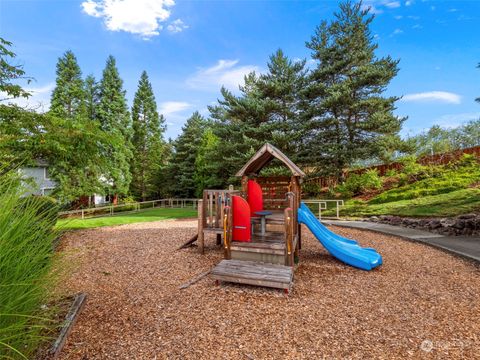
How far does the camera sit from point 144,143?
32125mm

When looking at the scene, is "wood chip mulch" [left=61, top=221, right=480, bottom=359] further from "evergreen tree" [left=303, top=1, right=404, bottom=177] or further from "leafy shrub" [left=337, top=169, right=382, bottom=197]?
"evergreen tree" [left=303, top=1, right=404, bottom=177]

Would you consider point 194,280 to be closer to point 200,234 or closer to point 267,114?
point 200,234

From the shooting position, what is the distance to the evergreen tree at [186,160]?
2770 cm

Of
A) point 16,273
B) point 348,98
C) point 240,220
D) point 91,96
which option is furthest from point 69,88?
point 16,273

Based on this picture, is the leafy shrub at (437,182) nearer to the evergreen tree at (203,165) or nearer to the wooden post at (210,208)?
the wooden post at (210,208)

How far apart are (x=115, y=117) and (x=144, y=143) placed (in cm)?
529

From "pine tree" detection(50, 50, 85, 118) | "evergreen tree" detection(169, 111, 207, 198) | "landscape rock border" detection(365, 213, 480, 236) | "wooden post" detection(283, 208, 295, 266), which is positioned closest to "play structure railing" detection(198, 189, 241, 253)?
"wooden post" detection(283, 208, 295, 266)

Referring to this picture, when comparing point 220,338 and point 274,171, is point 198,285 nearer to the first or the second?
point 220,338

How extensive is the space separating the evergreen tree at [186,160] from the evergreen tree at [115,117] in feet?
15.5

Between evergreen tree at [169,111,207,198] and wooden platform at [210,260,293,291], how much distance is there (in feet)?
73.5

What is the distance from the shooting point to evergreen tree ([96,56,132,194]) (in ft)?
84.7

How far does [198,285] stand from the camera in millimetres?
5008

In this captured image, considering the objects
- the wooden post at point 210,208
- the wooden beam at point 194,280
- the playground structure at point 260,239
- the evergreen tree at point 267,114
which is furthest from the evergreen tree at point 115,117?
the wooden beam at point 194,280

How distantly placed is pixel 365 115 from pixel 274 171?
7940 millimetres
